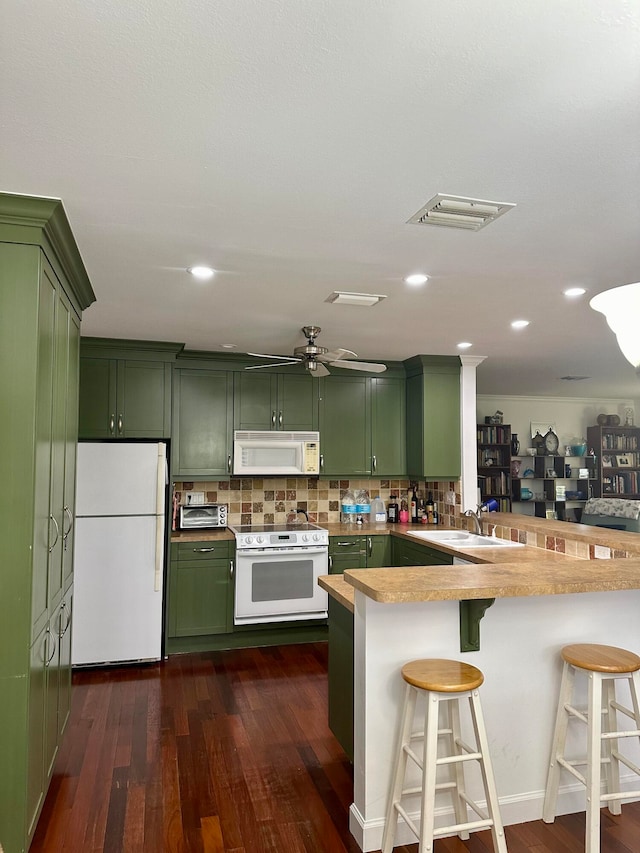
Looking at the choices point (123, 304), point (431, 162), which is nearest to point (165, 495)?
point (123, 304)

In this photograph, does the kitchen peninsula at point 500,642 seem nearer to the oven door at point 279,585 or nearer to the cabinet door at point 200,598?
the oven door at point 279,585

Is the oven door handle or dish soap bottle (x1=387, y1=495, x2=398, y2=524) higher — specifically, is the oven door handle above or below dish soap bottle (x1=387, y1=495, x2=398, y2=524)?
below

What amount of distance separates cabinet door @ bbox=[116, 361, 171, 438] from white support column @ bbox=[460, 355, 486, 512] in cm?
245

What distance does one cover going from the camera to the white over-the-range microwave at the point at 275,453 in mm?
5074

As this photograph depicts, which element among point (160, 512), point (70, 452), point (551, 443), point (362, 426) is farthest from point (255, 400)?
point (551, 443)

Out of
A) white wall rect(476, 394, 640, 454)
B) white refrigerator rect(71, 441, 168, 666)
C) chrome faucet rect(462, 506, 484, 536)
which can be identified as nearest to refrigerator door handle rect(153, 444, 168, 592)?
white refrigerator rect(71, 441, 168, 666)

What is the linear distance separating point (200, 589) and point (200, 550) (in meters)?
0.29

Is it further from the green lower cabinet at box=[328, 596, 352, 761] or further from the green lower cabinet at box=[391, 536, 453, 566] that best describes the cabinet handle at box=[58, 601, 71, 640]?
the green lower cabinet at box=[391, 536, 453, 566]

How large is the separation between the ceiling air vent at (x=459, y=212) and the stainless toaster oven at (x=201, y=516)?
3.43 m

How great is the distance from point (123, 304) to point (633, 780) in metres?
3.41

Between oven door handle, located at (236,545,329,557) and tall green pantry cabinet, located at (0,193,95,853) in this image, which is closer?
tall green pantry cabinet, located at (0,193,95,853)

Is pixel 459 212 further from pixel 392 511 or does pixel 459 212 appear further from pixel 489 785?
pixel 392 511

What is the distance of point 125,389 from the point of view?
4641 mm

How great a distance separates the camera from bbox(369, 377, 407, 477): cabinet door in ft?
18.0
